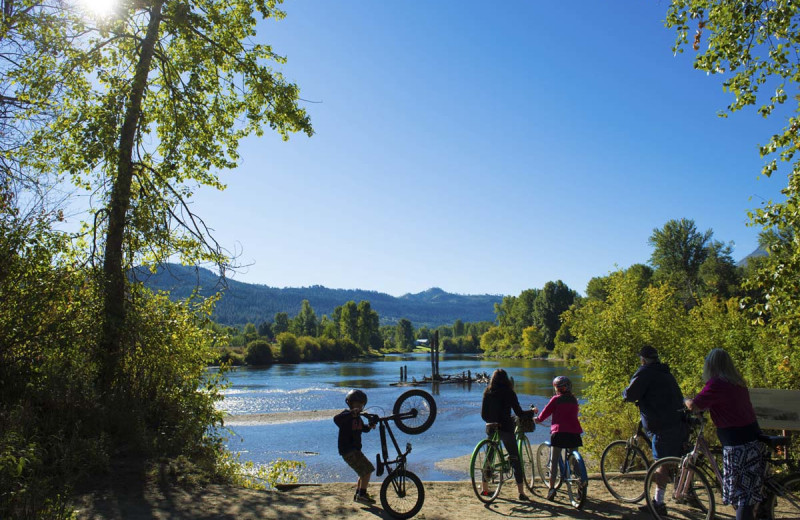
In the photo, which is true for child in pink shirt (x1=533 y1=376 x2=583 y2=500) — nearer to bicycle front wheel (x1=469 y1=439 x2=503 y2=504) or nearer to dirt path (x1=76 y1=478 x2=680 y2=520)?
dirt path (x1=76 y1=478 x2=680 y2=520)

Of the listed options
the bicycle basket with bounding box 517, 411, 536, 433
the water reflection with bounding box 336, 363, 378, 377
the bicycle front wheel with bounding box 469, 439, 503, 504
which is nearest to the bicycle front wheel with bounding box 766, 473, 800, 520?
the bicycle basket with bounding box 517, 411, 536, 433

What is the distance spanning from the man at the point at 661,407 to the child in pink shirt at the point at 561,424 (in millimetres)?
944

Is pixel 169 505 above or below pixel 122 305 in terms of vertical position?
below

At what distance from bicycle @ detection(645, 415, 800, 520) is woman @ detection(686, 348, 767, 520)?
24 centimetres

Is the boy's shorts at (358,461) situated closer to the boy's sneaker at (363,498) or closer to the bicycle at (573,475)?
the boy's sneaker at (363,498)

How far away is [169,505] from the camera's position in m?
6.57

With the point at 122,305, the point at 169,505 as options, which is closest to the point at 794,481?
the point at 169,505

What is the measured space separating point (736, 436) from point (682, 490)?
109 centimetres

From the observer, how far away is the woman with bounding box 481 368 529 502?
7.71m

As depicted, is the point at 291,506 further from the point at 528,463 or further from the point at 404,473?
the point at 528,463

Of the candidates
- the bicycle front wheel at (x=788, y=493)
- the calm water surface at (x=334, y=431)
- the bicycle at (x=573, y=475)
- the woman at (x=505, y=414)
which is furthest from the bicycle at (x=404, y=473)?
the bicycle front wheel at (x=788, y=493)

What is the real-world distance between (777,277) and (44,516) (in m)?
8.42

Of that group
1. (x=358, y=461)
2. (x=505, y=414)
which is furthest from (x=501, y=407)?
(x=358, y=461)

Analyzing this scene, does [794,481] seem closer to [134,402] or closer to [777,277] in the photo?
[777,277]
